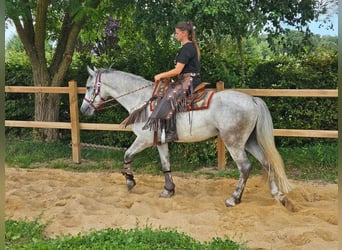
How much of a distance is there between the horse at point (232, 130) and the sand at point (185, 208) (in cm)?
26

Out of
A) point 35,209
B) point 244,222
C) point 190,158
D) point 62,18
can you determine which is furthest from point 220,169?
point 62,18

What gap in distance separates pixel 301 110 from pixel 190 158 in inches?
84.9

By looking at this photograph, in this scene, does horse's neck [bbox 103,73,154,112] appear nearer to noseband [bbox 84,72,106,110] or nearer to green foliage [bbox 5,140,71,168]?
noseband [bbox 84,72,106,110]

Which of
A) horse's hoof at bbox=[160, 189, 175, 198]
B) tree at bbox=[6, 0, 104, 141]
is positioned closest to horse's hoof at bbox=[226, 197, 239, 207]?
horse's hoof at bbox=[160, 189, 175, 198]

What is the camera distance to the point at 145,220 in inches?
172

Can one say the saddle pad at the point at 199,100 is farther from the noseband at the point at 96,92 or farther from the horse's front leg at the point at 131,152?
the noseband at the point at 96,92

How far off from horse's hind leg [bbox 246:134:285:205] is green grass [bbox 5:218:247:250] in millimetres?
1314

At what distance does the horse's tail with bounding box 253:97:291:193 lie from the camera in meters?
4.74

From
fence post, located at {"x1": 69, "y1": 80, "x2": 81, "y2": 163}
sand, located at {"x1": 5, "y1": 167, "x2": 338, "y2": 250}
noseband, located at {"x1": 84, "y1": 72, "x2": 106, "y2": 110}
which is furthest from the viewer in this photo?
fence post, located at {"x1": 69, "y1": 80, "x2": 81, "y2": 163}

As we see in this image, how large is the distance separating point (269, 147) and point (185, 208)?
115 cm

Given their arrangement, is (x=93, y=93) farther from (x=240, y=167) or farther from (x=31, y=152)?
(x=31, y=152)

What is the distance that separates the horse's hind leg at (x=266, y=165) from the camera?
189 inches

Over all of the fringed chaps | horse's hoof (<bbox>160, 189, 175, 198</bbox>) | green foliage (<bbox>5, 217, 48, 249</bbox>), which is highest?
the fringed chaps

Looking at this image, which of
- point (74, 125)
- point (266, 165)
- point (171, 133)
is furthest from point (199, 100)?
point (74, 125)
